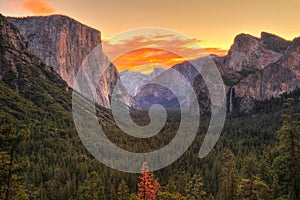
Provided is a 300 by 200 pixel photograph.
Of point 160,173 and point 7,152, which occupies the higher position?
point 7,152

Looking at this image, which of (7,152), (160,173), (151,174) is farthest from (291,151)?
(160,173)

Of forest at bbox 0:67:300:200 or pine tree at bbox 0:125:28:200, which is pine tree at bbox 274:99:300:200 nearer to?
Answer: forest at bbox 0:67:300:200

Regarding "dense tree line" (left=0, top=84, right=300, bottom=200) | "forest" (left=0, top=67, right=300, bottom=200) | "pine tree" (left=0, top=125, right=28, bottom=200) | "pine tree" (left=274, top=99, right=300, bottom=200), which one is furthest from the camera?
"pine tree" (left=274, top=99, right=300, bottom=200)

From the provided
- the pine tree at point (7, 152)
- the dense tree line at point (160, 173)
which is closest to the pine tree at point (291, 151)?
the dense tree line at point (160, 173)

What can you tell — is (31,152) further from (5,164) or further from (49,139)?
(5,164)

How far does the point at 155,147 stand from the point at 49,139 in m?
69.0

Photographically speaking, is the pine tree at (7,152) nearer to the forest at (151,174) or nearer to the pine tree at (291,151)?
the forest at (151,174)

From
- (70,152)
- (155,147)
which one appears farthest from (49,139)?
(155,147)

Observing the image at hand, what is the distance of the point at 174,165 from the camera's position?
15488cm

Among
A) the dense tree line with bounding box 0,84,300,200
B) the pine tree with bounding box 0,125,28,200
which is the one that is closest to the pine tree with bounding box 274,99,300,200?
the dense tree line with bounding box 0,84,300,200

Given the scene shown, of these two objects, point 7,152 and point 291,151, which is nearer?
point 7,152

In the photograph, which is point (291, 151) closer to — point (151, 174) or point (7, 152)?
point (151, 174)

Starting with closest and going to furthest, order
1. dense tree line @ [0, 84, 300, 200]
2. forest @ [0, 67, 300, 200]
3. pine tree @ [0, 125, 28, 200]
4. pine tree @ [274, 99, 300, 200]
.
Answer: pine tree @ [0, 125, 28, 200] < dense tree line @ [0, 84, 300, 200] < forest @ [0, 67, 300, 200] < pine tree @ [274, 99, 300, 200]

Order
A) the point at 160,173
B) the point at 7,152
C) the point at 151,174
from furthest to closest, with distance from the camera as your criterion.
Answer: the point at 160,173
the point at 151,174
the point at 7,152
